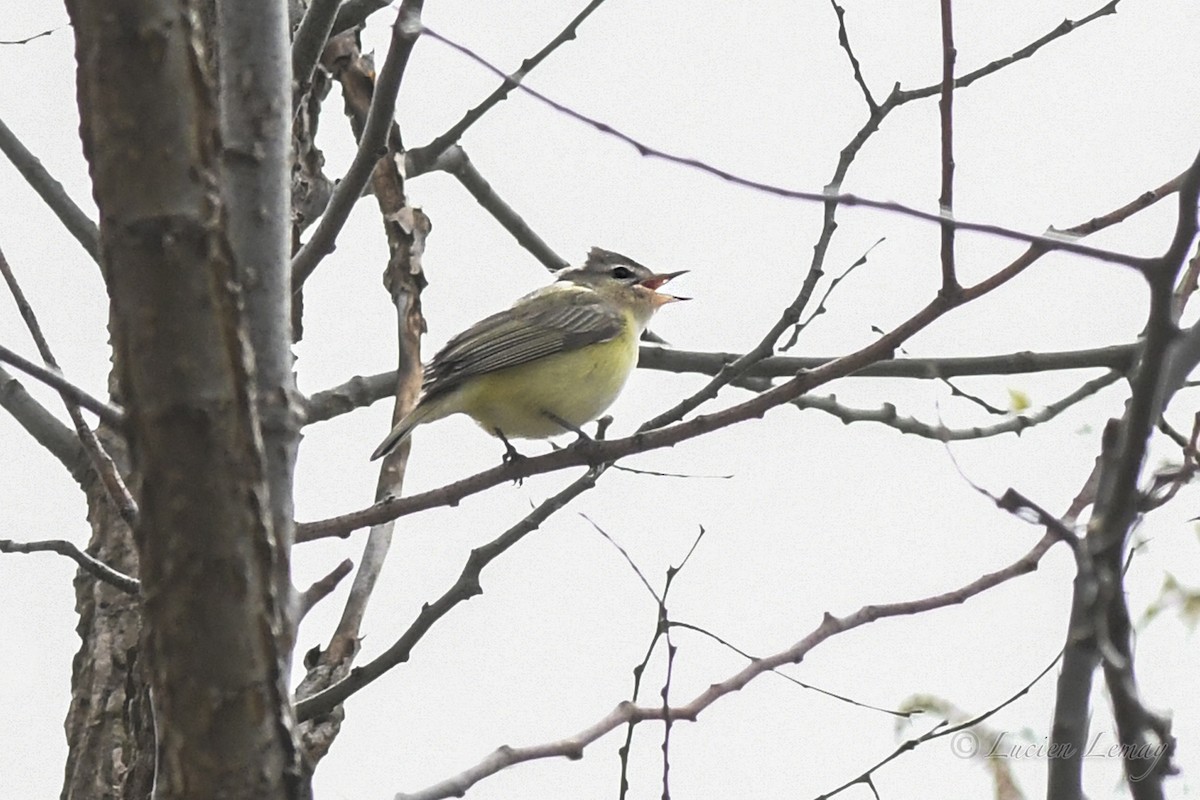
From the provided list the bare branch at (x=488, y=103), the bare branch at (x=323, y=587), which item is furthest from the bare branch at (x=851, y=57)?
the bare branch at (x=323, y=587)

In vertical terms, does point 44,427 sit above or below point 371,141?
above

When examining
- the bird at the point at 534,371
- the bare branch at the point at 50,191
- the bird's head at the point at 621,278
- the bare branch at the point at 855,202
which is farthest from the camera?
the bird's head at the point at 621,278

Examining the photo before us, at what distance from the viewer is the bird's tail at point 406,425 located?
510cm

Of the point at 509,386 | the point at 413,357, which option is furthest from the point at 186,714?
the point at 509,386

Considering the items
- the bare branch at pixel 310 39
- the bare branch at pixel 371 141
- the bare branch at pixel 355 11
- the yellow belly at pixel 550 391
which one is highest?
the yellow belly at pixel 550 391

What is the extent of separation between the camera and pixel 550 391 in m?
6.50

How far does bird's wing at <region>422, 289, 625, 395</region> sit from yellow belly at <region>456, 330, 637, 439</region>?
0.06m

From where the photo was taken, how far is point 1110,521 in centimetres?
174

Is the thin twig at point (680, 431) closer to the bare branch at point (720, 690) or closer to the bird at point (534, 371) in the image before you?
the bare branch at point (720, 690)

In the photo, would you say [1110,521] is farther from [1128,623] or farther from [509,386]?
[509,386]

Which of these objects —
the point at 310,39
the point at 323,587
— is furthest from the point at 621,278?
the point at 323,587

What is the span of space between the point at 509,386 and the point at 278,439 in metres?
3.56

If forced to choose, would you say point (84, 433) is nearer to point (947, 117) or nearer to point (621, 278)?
point (947, 117)

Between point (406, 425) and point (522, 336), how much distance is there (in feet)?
5.07
